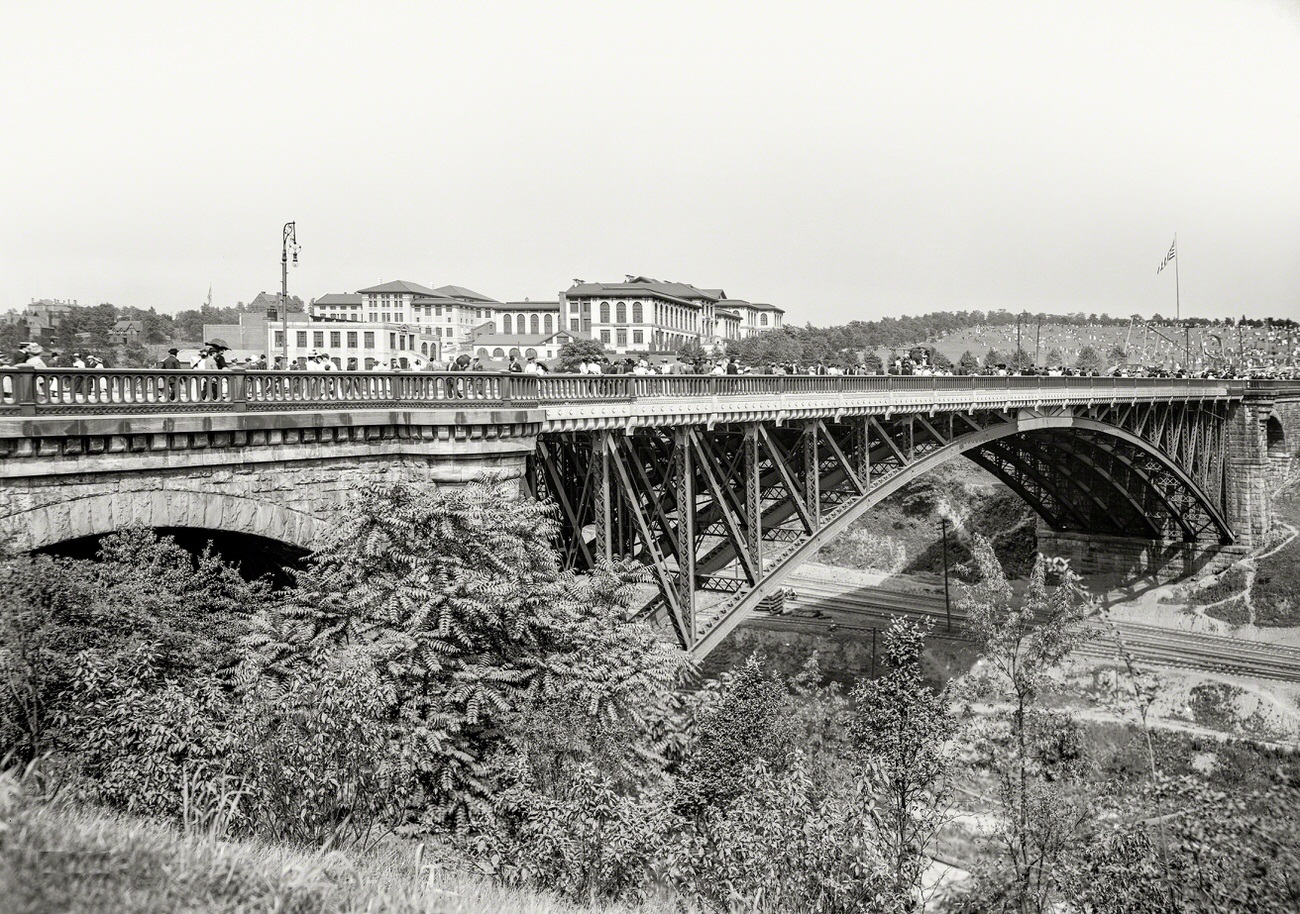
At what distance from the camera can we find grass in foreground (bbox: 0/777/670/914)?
565 cm

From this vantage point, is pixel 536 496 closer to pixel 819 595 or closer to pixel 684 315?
pixel 819 595

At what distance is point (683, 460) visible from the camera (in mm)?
20422

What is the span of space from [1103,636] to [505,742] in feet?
90.1

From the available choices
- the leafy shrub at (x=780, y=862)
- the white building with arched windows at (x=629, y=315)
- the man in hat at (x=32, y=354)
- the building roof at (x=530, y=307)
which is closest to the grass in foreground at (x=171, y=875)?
the leafy shrub at (x=780, y=862)

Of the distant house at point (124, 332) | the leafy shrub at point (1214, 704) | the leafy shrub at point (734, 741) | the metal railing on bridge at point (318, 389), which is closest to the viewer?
the metal railing on bridge at point (318, 389)

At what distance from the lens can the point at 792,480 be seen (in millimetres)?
24031

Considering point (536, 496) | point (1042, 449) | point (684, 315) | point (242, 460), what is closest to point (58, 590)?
point (242, 460)

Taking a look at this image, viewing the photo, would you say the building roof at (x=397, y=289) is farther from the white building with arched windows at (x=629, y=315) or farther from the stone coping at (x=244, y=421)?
the stone coping at (x=244, y=421)

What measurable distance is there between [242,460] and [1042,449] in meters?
41.1

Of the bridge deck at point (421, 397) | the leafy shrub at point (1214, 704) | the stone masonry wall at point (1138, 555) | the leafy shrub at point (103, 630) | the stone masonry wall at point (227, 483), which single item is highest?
the bridge deck at point (421, 397)

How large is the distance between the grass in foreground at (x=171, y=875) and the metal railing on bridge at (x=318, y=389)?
5.19 meters

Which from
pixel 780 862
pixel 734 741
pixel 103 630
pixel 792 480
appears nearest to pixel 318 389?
pixel 103 630

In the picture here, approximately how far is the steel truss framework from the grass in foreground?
949cm

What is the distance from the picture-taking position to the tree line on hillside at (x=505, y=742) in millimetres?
9742
